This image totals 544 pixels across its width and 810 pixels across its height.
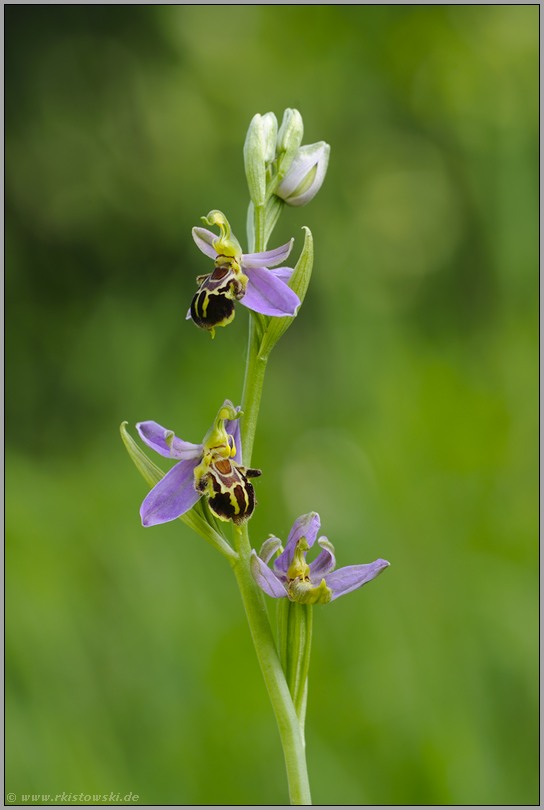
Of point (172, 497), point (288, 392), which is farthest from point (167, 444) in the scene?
point (288, 392)

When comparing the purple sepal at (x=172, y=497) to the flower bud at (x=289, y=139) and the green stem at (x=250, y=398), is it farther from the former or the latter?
the flower bud at (x=289, y=139)

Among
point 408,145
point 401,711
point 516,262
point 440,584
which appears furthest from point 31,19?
point 401,711

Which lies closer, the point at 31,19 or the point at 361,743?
the point at 361,743

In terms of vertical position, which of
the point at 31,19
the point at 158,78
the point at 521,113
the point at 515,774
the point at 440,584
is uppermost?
the point at 31,19

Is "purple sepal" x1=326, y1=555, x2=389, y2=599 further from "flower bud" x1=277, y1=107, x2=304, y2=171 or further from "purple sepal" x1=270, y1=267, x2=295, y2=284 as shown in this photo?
"flower bud" x1=277, y1=107, x2=304, y2=171

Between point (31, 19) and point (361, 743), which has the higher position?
point (31, 19)

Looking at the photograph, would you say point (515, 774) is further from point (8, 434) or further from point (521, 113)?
point (521, 113)
